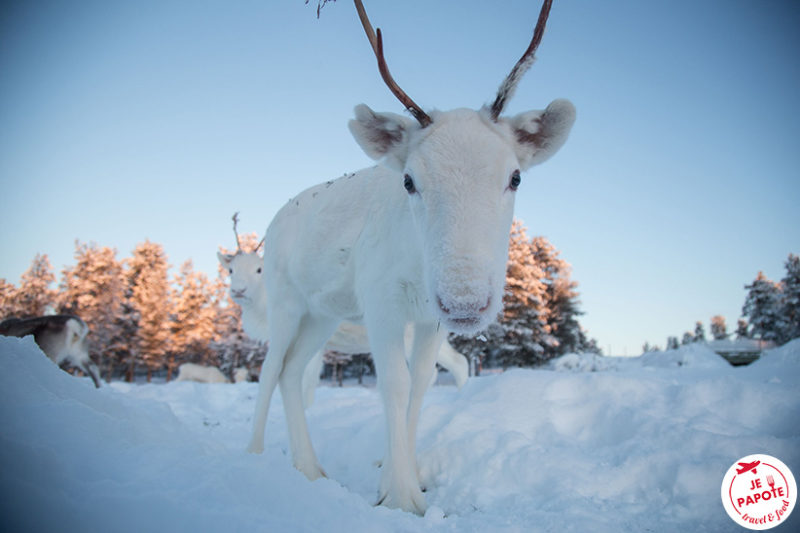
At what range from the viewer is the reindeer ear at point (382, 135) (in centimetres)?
255

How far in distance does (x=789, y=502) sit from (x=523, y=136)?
2.27 metres

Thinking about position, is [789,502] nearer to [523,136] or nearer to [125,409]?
[523,136]

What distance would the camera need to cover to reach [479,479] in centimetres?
243

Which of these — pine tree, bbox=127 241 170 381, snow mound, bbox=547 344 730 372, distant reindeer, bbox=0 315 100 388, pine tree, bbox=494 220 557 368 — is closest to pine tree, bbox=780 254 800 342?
pine tree, bbox=494 220 557 368

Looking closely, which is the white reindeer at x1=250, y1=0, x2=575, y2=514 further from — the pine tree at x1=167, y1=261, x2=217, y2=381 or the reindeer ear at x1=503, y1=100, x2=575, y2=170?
the pine tree at x1=167, y1=261, x2=217, y2=381

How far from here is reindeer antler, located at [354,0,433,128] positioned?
2453mm

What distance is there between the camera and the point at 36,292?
84.7 ft

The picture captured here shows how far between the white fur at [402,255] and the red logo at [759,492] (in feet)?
4.57

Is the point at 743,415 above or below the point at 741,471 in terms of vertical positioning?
above

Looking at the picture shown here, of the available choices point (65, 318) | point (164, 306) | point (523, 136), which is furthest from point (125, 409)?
point (164, 306)

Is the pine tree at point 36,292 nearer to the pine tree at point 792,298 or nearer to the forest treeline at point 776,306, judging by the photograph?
the forest treeline at point 776,306

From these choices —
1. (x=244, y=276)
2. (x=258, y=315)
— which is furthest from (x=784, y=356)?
(x=244, y=276)

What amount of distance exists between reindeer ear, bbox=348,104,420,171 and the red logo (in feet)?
8.11

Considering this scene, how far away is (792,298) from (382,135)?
49837mm
